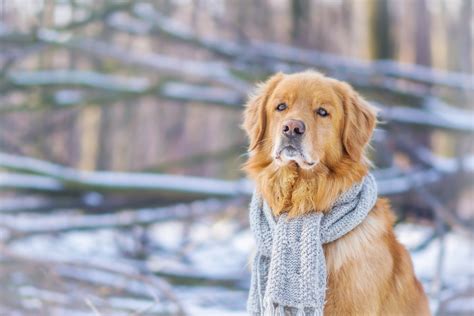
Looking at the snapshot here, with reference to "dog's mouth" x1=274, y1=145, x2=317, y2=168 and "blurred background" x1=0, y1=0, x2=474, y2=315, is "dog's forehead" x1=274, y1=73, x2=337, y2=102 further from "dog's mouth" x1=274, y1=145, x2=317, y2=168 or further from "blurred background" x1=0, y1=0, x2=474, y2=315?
"blurred background" x1=0, y1=0, x2=474, y2=315

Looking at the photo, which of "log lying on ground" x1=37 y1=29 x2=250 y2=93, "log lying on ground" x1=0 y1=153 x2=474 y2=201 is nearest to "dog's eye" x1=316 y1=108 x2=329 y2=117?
"log lying on ground" x1=0 y1=153 x2=474 y2=201

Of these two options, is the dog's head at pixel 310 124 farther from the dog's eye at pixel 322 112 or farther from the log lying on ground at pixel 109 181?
the log lying on ground at pixel 109 181

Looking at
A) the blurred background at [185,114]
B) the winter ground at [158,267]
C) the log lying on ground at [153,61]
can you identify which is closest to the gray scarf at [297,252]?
the winter ground at [158,267]

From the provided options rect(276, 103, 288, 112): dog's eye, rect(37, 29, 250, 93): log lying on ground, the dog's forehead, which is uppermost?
rect(37, 29, 250, 93): log lying on ground

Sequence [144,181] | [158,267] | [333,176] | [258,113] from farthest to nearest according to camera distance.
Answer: [144,181]
[158,267]
[258,113]
[333,176]

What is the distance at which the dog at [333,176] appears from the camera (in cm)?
202

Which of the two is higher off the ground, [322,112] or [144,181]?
[144,181]

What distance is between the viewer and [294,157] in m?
2.05

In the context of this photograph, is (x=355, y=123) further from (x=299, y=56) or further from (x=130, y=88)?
(x=130, y=88)

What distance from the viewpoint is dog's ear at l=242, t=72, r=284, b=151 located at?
2277 mm

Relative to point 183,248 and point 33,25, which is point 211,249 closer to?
point 183,248

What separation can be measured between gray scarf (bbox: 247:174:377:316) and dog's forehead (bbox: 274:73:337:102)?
1.14 ft

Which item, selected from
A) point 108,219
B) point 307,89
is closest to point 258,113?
point 307,89

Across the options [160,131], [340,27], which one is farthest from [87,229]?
[340,27]
